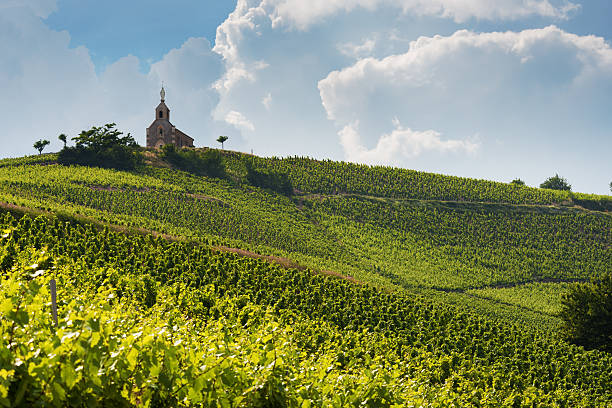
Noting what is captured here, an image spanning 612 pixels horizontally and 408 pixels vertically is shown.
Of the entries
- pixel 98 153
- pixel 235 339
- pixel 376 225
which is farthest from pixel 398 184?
pixel 235 339

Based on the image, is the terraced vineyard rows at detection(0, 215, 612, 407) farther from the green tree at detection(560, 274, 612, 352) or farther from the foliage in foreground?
the foliage in foreground

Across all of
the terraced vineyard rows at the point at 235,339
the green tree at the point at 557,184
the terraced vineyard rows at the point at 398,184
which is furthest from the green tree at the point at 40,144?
the green tree at the point at 557,184

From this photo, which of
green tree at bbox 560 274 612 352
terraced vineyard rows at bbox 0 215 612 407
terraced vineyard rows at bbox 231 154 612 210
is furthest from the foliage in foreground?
green tree at bbox 560 274 612 352

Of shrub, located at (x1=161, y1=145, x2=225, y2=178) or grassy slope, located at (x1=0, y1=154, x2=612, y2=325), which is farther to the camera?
shrub, located at (x1=161, y1=145, x2=225, y2=178)

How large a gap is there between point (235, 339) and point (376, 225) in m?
56.8

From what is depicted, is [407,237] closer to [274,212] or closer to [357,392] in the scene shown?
[274,212]

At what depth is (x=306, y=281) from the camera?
87.6 feet

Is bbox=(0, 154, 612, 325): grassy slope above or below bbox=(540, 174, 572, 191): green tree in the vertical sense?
below

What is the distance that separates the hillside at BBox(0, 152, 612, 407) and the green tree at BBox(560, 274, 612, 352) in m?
1.46

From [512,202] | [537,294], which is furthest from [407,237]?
[512,202]

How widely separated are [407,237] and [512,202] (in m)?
29.8

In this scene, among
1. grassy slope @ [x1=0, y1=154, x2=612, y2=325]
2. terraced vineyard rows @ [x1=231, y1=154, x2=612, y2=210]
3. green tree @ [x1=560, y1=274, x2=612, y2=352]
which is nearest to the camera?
green tree @ [x1=560, y1=274, x2=612, y2=352]

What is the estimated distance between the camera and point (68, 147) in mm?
64812

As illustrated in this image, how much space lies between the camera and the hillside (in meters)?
5.58
